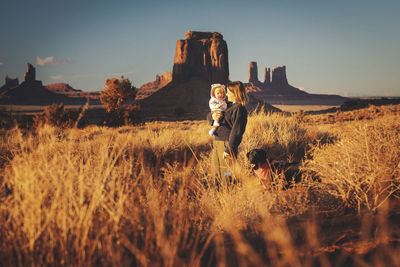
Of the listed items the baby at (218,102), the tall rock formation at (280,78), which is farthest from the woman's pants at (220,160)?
the tall rock formation at (280,78)

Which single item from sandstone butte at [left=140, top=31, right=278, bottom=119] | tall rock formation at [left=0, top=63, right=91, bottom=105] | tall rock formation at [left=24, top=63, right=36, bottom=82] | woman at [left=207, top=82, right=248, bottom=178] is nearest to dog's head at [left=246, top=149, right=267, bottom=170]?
woman at [left=207, top=82, right=248, bottom=178]

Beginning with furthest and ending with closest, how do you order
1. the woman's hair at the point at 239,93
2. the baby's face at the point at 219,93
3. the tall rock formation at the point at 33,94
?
the tall rock formation at the point at 33,94 → the baby's face at the point at 219,93 → the woman's hair at the point at 239,93

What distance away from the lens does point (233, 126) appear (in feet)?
11.2

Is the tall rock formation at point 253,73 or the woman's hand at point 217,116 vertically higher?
the tall rock formation at point 253,73

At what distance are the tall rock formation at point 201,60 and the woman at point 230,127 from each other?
7557cm

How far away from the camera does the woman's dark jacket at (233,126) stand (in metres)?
3.36

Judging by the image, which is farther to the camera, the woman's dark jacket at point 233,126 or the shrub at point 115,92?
the shrub at point 115,92

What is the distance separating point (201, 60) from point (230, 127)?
81782mm

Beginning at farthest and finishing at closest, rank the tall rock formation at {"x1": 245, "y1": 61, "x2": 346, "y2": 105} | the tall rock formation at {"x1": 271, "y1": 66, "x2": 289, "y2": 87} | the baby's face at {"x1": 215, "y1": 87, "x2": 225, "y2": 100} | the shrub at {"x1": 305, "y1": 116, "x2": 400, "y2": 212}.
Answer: the tall rock formation at {"x1": 271, "y1": 66, "x2": 289, "y2": 87} < the tall rock formation at {"x1": 245, "y1": 61, "x2": 346, "y2": 105} < the baby's face at {"x1": 215, "y1": 87, "x2": 225, "y2": 100} < the shrub at {"x1": 305, "y1": 116, "x2": 400, "y2": 212}

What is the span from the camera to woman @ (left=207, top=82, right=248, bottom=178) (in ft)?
11.0

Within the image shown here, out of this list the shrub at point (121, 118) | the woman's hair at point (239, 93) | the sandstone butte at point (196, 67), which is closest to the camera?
the woman's hair at point (239, 93)

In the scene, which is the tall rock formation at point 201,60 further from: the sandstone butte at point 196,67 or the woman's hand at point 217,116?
the woman's hand at point 217,116

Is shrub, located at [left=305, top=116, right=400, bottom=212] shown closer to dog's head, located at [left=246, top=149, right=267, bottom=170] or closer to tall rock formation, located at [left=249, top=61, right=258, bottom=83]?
dog's head, located at [left=246, top=149, right=267, bottom=170]

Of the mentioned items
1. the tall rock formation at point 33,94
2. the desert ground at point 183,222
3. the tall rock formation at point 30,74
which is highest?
the tall rock formation at point 30,74
